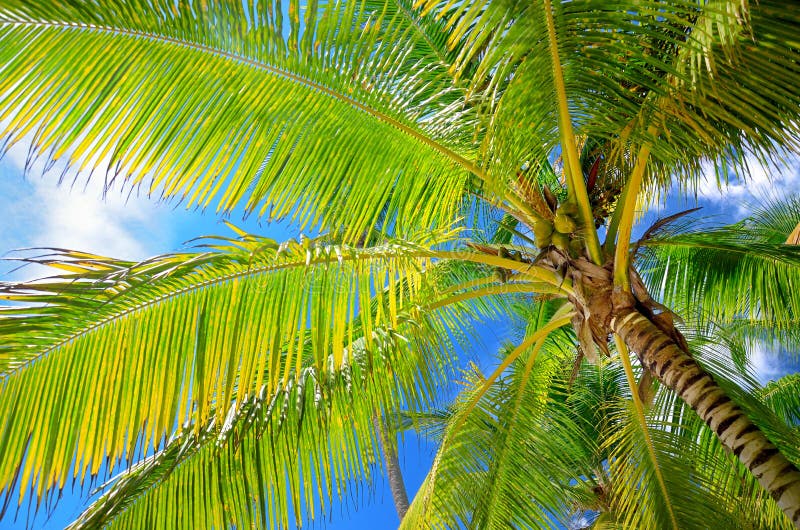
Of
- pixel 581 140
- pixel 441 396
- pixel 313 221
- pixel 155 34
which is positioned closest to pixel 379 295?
pixel 313 221

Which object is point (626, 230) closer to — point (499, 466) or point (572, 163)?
point (572, 163)

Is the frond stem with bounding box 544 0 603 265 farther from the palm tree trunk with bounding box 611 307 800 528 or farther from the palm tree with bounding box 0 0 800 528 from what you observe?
the palm tree trunk with bounding box 611 307 800 528

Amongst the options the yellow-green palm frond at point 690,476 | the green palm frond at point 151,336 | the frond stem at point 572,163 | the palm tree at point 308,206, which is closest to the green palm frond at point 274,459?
the palm tree at point 308,206

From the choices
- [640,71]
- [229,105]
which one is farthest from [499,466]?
[229,105]

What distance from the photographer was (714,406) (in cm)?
264

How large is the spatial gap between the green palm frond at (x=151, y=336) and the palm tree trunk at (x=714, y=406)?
3.70 feet

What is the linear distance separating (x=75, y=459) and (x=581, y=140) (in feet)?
12.2

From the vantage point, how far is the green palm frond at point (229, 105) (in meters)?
2.65

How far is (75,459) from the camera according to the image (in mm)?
2441

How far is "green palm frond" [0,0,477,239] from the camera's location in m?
2.65

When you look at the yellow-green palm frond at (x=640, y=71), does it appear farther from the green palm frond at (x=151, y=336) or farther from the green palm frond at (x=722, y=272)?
the green palm frond at (x=722, y=272)

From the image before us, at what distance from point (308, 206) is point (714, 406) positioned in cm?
204

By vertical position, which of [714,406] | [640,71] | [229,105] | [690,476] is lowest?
[690,476]

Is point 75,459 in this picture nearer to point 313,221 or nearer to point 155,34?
point 313,221
